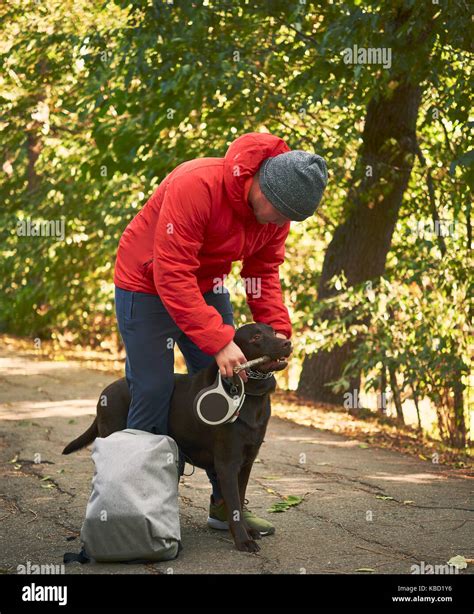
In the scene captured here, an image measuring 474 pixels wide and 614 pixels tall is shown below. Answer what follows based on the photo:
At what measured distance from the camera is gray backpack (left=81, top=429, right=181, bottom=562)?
4.01 meters

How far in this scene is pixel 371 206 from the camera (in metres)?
9.81

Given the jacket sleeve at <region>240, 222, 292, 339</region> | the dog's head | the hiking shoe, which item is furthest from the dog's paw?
the jacket sleeve at <region>240, 222, 292, 339</region>

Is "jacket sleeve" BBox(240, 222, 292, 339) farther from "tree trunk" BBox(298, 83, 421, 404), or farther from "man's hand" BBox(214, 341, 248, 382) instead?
"tree trunk" BBox(298, 83, 421, 404)

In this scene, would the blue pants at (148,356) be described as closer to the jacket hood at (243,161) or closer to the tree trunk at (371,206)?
the jacket hood at (243,161)

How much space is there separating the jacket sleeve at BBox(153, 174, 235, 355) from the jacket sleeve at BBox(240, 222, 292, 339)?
65 cm

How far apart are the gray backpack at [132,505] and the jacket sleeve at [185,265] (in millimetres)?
563

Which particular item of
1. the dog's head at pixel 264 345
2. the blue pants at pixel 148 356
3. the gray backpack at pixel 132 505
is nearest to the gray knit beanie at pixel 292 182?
the dog's head at pixel 264 345

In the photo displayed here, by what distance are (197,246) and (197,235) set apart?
0.05 meters

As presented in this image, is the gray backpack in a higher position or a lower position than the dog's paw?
higher

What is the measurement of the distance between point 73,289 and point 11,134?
8.06 feet

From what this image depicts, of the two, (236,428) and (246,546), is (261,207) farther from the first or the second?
(246,546)

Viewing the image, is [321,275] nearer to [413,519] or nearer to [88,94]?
[88,94]

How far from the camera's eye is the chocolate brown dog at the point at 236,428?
4266 mm

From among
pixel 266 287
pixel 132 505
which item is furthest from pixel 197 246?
pixel 132 505
